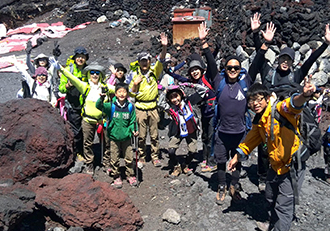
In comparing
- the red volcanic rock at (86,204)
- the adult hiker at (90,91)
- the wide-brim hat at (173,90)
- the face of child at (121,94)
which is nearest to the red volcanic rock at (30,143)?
the adult hiker at (90,91)

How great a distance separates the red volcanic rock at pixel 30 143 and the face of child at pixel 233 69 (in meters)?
3.09

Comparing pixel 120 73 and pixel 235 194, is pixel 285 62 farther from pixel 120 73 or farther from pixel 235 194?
pixel 120 73

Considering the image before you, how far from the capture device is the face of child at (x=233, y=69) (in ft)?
16.4

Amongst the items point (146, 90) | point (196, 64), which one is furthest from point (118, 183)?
point (196, 64)

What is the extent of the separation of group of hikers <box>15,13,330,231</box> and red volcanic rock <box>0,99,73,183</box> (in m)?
0.65

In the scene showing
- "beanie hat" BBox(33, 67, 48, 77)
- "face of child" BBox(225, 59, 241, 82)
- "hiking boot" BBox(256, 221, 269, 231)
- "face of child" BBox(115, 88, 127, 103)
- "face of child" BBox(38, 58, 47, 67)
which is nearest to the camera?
"hiking boot" BBox(256, 221, 269, 231)

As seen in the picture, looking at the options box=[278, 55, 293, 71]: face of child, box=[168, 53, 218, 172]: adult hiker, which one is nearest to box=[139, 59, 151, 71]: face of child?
box=[168, 53, 218, 172]: adult hiker

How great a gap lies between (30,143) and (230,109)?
3315 millimetres

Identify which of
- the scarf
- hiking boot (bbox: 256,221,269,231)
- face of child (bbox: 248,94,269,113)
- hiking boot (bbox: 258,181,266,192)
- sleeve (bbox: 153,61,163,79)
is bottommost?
hiking boot (bbox: 258,181,266,192)

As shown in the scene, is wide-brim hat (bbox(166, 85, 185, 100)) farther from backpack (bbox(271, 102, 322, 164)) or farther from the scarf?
backpack (bbox(271, 102, 322, 164))

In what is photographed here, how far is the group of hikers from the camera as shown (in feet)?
13.6

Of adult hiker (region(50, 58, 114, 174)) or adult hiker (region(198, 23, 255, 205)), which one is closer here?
adult hiker (region(198, 23, 255, 205))

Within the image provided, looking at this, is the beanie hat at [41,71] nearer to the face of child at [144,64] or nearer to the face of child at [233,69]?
the face of child at [144,64]

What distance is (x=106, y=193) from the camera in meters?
5.04
